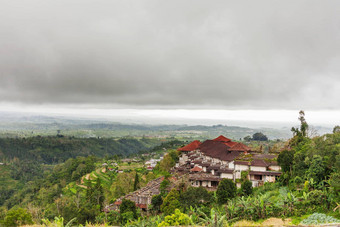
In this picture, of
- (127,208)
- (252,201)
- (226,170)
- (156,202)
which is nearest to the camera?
(252,201)

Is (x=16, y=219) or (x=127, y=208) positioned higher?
(x=16, y=219)

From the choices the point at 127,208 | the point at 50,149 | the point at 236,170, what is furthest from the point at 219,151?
the point at 50,149

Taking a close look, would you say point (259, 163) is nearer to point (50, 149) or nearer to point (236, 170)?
point (236, 170)

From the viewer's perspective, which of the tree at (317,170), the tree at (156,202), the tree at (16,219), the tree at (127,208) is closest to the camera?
the tree at (16,219)

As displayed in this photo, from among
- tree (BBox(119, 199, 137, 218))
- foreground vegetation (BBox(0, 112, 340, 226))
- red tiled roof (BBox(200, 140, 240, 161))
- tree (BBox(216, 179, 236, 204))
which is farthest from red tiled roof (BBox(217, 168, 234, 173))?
tree (BBox(119, 199, 137, 218))

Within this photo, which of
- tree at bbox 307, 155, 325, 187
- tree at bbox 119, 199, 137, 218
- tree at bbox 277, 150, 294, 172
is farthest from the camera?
Answer: tree at bbox 277, 150, 294, 172

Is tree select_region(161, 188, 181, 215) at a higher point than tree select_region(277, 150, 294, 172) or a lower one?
lower

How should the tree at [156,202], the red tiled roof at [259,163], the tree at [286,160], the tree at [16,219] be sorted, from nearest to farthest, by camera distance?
1. the tree at [16,219]
2. the tree at [286,160]
3. the tree at [156,202]
4. the red tiled roof at [259,163]

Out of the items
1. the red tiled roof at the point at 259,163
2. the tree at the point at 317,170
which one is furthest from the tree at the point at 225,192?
the red tiled roof at the point at 259,163

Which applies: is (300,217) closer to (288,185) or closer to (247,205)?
(247,205)

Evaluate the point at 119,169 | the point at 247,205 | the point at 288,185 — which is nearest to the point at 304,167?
the point at 288,185

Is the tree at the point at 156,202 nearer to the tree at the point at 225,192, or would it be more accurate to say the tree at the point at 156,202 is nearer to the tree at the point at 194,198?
the tree at the point at 194,198

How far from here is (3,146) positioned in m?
133

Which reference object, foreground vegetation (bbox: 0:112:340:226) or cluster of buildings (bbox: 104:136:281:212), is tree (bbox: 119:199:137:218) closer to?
foreground vegetation (bbox: 0:112:340:226)
